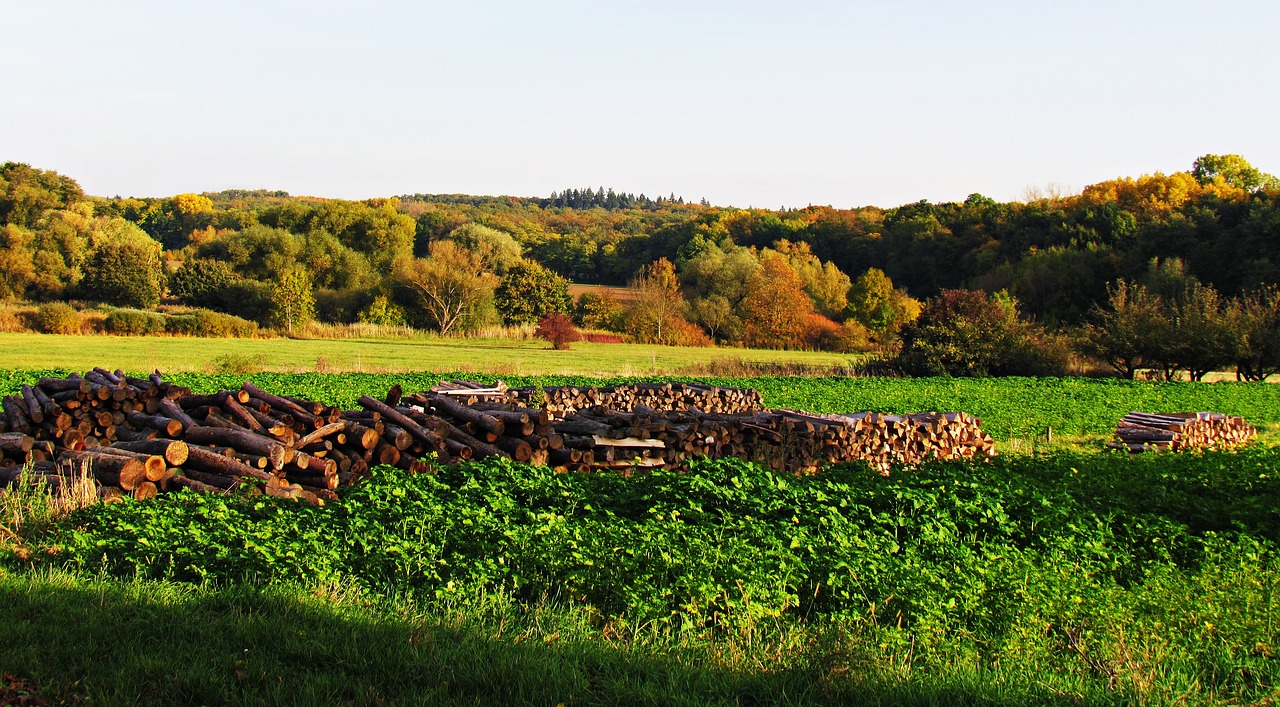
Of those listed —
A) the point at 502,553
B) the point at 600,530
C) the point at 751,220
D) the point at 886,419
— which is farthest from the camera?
the point at 751,220

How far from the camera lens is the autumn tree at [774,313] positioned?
7850cm

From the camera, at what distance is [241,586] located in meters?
6.90

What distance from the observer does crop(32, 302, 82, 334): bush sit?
198 feet

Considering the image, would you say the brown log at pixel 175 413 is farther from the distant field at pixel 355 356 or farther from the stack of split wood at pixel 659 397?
the distant field at pixel 355 356

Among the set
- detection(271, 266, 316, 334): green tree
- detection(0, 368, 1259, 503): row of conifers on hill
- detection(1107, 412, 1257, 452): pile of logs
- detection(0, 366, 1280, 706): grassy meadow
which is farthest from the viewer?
detection(271, 266, 316, 334): green tree

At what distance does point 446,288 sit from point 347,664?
242 ft

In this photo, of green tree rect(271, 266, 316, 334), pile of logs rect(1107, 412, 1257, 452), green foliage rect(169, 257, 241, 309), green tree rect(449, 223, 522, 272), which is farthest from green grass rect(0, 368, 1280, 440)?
green tree rect(449, 223, 522, 272)

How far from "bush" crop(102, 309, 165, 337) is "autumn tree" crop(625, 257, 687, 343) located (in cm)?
3388

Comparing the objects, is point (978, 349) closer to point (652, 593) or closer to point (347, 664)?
point (652, 593)

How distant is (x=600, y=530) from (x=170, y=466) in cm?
563

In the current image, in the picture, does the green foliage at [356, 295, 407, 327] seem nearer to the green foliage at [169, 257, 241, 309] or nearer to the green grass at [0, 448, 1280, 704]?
the green foliage at [169, 257, 241, 309]

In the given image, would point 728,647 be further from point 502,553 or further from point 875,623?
point 502,553

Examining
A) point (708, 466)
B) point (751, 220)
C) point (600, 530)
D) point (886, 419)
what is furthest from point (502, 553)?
point (751, 220)

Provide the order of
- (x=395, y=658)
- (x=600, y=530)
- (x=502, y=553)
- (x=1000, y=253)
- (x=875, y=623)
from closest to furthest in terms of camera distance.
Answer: (x=395, y=658) < (x=875, y=623) < (x=502, y=553) < (x=600, y=530) < (x=1000, y=253)
